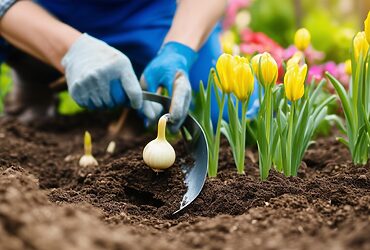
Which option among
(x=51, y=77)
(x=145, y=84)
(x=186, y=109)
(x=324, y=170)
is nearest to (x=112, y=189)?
(x=186, y=109)

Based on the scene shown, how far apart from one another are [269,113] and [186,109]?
0.34 m

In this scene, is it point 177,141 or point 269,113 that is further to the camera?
point 177,141

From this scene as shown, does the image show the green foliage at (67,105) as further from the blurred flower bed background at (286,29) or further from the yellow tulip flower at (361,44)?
the yellow tulip flower at (361,44)

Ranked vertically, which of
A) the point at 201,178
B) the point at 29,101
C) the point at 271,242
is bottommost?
the point at 29,101

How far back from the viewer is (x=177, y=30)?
7.59 feet

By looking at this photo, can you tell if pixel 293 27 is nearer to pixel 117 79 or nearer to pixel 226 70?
pixel 117 79

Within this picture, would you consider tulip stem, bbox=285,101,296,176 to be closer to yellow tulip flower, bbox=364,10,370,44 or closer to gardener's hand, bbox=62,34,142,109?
yellow tulip flower, bbox=364,10,370,44

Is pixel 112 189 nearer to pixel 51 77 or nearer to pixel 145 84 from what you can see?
pixel 145 84

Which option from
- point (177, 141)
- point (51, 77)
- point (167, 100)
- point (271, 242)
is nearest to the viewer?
point (271, 242)

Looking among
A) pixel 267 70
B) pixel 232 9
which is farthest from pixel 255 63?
pixel 232 9

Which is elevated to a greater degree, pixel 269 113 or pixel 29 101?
pixel 269 113

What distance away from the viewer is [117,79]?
1994mm

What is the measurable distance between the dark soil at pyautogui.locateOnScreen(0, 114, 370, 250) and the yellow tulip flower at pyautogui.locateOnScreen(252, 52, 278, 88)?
264 mm

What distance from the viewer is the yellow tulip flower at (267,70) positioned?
1.59 metres
